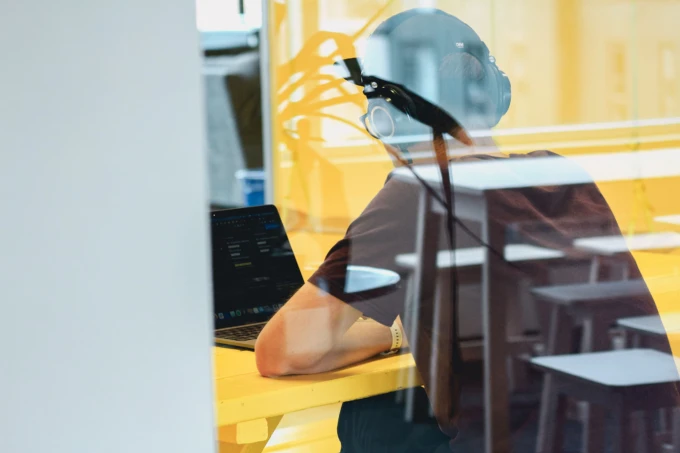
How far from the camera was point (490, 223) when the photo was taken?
0.95 meters

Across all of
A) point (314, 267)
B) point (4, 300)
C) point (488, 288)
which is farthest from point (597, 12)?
point (4, 300)

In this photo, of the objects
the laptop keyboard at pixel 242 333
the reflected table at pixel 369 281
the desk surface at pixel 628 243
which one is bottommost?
the laptop keyboard at pixel 242 333

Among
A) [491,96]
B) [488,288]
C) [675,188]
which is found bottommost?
[488,288]

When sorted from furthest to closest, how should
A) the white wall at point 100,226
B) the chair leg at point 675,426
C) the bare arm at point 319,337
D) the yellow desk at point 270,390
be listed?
the chair leg at point 675,426
the bare arm at point 319,337
the yellow desk at point 270,390
the white wall at point 100,226

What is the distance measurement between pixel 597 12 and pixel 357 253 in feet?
1.37

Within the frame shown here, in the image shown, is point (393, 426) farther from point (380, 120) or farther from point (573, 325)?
point (380, 120)

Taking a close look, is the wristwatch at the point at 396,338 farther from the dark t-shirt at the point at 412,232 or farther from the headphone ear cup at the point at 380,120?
the headphone ear cup at the point at 380,120

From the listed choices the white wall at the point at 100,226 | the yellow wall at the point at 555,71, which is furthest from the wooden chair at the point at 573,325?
the white wall at the point at 100,226

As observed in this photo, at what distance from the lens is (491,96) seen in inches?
37.9

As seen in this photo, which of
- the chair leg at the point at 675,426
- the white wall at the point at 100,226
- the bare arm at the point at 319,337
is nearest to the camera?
the white wall at the point at 100,226

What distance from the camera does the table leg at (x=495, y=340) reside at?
0.95 meters

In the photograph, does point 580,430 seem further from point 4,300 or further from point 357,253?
point 4,300

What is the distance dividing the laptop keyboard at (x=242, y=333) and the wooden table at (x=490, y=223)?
0.20m

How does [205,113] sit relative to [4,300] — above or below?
above
